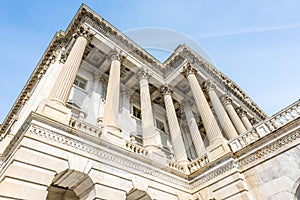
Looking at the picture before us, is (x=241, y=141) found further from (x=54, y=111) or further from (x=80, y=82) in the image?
(x=80, y=82)

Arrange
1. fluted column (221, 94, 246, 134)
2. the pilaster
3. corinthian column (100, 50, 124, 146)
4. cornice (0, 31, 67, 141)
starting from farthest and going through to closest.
A: fluted column (221, 94, 246, 134), cornice (0, 31, 67, 141), the pilaster, corinthian column (100, 50, 124, 146)

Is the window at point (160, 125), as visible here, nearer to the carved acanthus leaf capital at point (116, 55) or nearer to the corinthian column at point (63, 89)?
the carved acanthus leaf capital at point (116, 55)

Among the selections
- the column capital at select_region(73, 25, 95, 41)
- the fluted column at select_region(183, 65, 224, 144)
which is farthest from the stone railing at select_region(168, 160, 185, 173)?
the column capital at select_region(73, 25, 95, 41)

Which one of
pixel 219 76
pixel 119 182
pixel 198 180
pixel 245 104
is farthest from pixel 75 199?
pixel 245 104

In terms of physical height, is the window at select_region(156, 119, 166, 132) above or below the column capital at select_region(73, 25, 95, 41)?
below

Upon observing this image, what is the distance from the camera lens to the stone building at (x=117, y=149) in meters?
8.95

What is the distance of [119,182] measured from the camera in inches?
401

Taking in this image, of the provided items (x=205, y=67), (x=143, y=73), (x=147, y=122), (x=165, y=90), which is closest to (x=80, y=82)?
(x=143, y=73)

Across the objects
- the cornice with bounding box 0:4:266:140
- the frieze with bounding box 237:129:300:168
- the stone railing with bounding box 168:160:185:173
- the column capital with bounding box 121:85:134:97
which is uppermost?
the cornice with bounding box 0:4:266:140

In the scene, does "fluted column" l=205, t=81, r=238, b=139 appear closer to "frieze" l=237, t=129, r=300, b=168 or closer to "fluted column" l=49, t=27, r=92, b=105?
"frieze" l=237, t=129, r=300, b=168

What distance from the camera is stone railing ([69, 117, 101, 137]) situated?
10.8m

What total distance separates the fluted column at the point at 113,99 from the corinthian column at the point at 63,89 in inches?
102

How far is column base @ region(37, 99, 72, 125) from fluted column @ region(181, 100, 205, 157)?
1029 centimetres

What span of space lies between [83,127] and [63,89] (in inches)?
103
